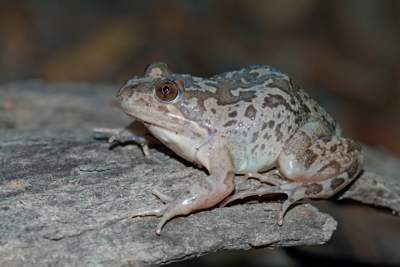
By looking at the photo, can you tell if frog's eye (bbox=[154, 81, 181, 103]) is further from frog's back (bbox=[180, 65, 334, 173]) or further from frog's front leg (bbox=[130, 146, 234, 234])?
frog's front leg (bbox=[130, 146, 234, 234])

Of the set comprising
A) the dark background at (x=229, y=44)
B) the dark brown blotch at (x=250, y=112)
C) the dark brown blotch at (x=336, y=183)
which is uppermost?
the dark background at (x=229, y=44)

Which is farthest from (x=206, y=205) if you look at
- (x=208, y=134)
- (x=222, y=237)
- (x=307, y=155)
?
(x=307, y=155)

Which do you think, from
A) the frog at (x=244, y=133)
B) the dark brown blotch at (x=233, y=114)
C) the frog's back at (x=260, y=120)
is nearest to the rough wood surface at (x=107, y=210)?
the frog at (x=244, y=133)

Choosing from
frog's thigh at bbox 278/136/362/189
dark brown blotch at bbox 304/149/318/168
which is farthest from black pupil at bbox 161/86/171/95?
dark brown blotch at bbox 304/149/318/168

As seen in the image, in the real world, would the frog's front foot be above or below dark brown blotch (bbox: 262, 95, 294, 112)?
below

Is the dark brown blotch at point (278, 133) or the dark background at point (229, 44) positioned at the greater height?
the dark background at point (229, 44)

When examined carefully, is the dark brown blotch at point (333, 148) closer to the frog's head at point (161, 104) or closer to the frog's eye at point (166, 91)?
the frog's head at point (161, 104)

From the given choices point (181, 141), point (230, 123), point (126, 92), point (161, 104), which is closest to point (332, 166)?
point (230, 123)
